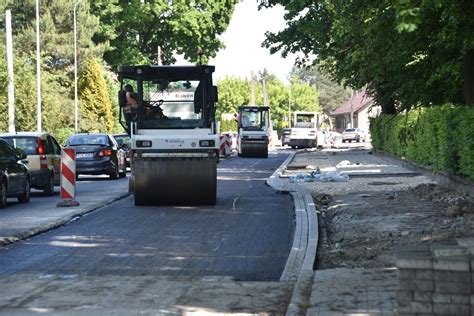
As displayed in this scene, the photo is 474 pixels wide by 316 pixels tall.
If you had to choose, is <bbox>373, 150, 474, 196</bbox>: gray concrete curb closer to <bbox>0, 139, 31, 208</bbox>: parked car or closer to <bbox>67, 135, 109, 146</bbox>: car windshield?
<bbox>0, 139, 31, 208</bbox>: parked car

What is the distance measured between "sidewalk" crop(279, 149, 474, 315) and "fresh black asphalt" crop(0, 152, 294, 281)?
764 mm

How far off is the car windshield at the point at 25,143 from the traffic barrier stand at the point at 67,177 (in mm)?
3953

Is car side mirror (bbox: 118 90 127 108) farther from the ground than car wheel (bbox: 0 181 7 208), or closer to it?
farther from the ground

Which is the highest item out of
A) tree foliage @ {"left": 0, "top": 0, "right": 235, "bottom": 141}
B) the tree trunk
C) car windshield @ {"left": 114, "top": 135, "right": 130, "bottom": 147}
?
tree foliage @ {"left": 0, "top": 0, "right": 235, "bottom": 141}

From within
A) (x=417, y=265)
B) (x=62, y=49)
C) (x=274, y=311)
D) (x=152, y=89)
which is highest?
(x=62, y=49)

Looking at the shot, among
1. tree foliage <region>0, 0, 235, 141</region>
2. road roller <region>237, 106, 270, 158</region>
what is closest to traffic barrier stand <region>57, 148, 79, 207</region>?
road roller <region>237, 106, 270, 158</region>

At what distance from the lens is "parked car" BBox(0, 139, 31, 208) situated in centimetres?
1869

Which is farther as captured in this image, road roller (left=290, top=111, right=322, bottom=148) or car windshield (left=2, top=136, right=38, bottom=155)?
road roller (left=290, top=111, right=322, bottom=148)

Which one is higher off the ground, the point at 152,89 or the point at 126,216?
the point at 152,89

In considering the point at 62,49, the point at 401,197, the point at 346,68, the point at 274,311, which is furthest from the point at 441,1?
the point at 62,49

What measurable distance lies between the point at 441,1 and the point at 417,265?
5257mm

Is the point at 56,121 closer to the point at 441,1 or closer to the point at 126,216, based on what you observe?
the point at 126,216

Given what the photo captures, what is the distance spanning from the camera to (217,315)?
750 cm

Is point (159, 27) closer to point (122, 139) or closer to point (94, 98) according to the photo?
point (94, 98)
